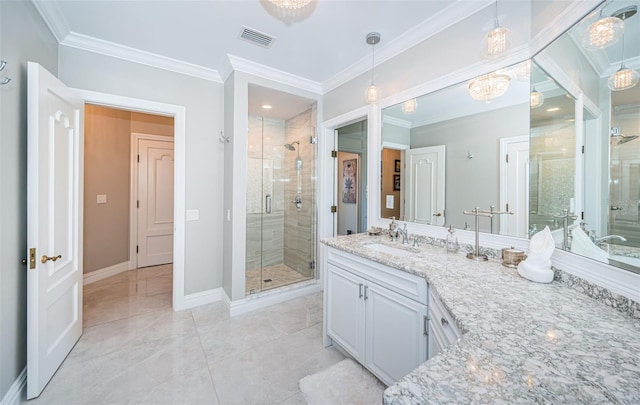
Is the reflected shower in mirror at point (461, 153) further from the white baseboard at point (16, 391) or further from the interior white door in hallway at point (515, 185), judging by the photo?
the white baseboard at point (16, 391)

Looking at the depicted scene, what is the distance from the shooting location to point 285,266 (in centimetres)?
384

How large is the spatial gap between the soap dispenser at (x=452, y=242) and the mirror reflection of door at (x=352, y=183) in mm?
2114

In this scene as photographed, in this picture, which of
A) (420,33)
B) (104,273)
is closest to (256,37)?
(420,33)

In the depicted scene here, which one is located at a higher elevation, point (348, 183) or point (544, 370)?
point (348, 183)

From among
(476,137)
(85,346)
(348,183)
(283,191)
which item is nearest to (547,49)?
(476,137)

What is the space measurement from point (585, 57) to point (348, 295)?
1.91 meters

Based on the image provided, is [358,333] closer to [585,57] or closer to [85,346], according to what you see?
[585,57]

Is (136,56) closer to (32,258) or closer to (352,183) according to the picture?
(32,258)

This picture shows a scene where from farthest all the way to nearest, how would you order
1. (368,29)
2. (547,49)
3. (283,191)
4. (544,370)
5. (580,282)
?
(283,191) < (368,29) < (547,49) < (580,282) < (544,370)

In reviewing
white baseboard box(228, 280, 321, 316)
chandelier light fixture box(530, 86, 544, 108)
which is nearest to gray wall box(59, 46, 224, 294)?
white baseboard box(228, 280, 321, 316)

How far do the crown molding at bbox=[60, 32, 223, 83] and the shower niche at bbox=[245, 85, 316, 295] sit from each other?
577 mm

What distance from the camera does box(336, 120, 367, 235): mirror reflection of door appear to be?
388 cm

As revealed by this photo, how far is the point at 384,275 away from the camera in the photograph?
162 cm

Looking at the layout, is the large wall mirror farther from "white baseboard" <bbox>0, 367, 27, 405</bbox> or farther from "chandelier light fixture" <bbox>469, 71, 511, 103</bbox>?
"white baseboard" <bbox>0, 367, 27, 405</bbox>
